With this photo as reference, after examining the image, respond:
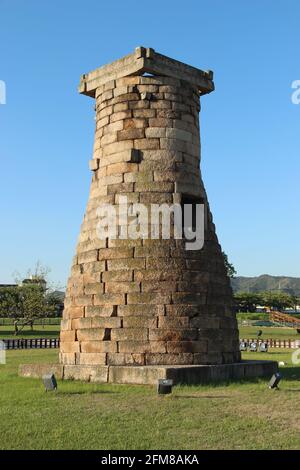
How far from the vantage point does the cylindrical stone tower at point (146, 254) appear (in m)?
12.6

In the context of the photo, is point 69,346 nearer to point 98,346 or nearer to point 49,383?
point 98,346

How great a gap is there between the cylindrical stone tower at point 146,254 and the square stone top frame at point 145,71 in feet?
0.10

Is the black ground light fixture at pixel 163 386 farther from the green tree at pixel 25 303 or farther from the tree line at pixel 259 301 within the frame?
the tree line at pixel 259 301

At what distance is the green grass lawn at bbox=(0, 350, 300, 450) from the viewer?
7020 mm

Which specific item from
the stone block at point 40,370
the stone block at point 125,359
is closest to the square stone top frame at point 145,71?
the stone block at point 125,359

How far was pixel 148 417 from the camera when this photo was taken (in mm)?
8430

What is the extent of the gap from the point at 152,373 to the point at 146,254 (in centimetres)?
297

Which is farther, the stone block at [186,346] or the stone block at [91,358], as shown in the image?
the stone block at [91,358]

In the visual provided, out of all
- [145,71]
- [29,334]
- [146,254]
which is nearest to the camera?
[146,254]

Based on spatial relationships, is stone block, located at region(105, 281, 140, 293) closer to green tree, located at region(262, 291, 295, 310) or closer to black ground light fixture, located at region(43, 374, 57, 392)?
black ground light fixture, located at region(43, 374, 57, 392)

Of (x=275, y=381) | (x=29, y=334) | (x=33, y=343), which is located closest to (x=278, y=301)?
(x=29, y=334)

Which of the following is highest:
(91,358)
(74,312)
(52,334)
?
(74,312)
